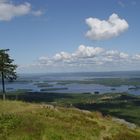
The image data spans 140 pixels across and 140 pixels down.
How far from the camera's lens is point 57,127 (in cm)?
2502

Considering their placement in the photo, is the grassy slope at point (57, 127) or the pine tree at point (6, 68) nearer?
the grassy slope at point (57, 127)

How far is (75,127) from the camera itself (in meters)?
25.6

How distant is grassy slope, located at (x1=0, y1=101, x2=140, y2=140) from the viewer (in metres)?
23.4

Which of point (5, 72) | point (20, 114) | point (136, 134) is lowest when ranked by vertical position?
point (136, 134)

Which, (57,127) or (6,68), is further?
(6,68)

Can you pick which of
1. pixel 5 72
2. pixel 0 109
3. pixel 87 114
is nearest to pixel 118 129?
pixel 87 114

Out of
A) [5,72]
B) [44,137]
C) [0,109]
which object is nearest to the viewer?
[44,137]

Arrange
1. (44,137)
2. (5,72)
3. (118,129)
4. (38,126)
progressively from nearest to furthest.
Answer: (44,137) < (38,126) < (118,129) < (5,72)

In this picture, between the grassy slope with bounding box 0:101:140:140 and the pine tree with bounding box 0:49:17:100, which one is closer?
the grassy slope with bounding box 0:101:140:140

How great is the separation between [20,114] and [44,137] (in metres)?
5.92

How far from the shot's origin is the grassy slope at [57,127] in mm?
23406

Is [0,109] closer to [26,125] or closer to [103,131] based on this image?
[26,125]

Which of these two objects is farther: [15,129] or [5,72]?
[5,72]

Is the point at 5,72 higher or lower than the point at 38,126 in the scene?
higher
